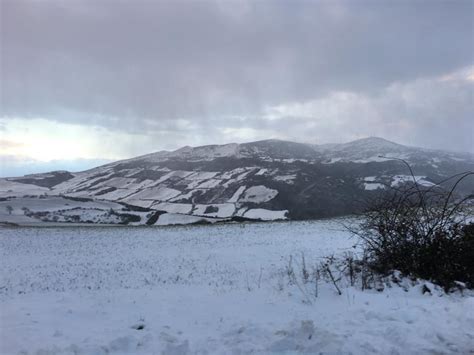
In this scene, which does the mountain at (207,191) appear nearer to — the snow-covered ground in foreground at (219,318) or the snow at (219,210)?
the snow at (219,210)

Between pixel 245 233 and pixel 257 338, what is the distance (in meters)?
24.1

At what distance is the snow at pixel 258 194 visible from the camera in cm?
8609

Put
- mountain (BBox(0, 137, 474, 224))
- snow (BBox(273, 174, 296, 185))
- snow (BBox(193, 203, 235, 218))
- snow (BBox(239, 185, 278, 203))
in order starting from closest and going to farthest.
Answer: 1. mountain (BBox(0, 137, 474, 224))
2. snow (BBox(193, 203, 235, 218))
3. snow (BBox(239, 185, 278, 203))
4. snow (BBox(273, 174, 296, 185))

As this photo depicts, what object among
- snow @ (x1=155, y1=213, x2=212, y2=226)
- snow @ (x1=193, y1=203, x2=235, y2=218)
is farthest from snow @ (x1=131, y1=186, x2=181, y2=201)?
snow @ (x1=155, y1=213, x2=212, y2=226)

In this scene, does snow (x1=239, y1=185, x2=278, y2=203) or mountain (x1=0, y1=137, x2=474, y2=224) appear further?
snow (x1=239, y1=185, x2=278, y2=203)

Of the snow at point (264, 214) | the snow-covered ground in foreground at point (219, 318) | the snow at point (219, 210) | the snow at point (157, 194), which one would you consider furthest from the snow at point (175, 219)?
the snow-covered ground in foreground at point (219, 318)

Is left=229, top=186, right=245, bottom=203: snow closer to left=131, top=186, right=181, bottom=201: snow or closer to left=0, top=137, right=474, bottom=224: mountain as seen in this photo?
left=0, top=137, right=474, bottom=224: mountain

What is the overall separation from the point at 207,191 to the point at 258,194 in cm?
1608

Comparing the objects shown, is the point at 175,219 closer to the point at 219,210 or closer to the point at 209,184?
the point at 219,210

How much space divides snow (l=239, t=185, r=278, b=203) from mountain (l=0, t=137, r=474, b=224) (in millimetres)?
267

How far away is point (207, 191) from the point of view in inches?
3804

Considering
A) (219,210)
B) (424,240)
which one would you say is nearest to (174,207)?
(219,210)

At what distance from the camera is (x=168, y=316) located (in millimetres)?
6527

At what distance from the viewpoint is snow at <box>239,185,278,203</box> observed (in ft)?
282
